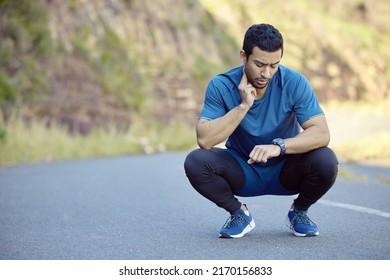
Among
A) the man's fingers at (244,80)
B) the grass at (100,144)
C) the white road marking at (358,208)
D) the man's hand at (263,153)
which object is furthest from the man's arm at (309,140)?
the grass at (100,144)

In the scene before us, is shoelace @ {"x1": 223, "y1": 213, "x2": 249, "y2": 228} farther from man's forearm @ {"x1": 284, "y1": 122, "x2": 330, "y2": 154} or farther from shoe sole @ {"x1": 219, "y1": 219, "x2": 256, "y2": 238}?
man's forearm @ {"x1": 284, "y1": 122, "x2": 330, "y2": 154}

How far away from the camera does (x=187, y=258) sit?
18.2ft

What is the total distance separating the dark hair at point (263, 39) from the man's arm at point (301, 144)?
633 millimetres

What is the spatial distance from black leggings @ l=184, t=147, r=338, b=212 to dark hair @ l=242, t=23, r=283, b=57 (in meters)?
0.82

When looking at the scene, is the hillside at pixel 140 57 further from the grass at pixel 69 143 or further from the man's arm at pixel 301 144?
the man's arm at pixel 301 144

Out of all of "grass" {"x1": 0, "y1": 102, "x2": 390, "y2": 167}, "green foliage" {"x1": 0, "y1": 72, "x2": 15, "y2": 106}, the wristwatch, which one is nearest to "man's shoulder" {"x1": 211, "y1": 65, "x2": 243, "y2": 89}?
the wristwatch

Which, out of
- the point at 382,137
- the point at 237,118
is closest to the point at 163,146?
the point at 382,137

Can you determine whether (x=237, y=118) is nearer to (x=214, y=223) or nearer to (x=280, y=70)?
(x=280, y=70)

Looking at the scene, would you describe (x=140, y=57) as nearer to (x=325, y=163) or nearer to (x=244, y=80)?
(x=244, y=80)

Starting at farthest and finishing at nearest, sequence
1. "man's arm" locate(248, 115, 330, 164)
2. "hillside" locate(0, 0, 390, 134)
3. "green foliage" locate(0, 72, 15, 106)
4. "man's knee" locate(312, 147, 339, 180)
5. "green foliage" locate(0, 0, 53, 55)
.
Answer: "green foliage" locate(0, 0, 53, 55), "hillside" locate(0, 0, 390, 134), "green foliage" locate(0, 72, 15, 106), "man's knee" locate(312, 147, 339, 180), "man's arm" locate(248, 115, 330, 164)

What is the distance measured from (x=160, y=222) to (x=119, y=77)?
20262 mm

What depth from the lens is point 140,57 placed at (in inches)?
1202

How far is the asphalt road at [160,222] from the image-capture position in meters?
5.80

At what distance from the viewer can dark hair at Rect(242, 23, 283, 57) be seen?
5898mm
